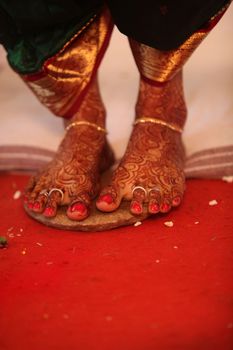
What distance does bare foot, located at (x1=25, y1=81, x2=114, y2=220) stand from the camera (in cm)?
98

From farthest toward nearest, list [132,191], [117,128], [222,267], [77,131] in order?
[117,128] → [77,131] → [132,191] → [222,267]

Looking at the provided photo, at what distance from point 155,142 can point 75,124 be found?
0.20 m

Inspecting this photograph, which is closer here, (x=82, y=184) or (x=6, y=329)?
(x=6, y=329)

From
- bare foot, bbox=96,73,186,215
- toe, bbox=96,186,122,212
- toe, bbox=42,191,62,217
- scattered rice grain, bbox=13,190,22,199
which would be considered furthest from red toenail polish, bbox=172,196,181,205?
scattered rice grain, bbox=13,190,22,199

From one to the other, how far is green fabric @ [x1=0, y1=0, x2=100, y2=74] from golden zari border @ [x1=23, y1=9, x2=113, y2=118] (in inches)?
0.7

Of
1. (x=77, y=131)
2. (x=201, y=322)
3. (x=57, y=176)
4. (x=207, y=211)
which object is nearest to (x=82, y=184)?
(x=57, y=176)

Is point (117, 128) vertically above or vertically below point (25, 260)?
below

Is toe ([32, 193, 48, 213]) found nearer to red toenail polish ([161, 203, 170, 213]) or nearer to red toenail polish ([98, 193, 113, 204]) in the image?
red toenail polish ([98, 193, 113, 204])

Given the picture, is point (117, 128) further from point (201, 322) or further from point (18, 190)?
point (201, 322)

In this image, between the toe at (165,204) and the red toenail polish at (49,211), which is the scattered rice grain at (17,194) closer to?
the red toenail polish at (49,211)

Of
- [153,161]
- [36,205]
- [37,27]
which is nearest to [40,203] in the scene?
[36,205]

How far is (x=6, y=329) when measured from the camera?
2.36 ft

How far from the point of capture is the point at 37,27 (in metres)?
0.98

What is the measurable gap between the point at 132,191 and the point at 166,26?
32cm
